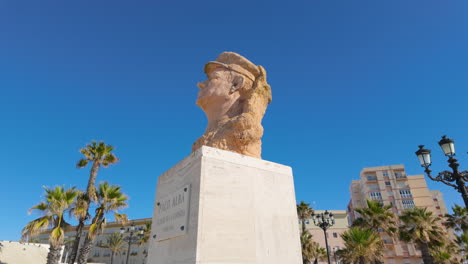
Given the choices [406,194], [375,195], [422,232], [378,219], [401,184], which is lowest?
[422,232]

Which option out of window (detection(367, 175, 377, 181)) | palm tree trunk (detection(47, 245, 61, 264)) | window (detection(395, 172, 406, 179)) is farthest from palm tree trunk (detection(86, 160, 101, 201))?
window (detection(395, 172, 406, 179))

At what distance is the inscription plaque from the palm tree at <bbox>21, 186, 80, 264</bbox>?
11.8 metres

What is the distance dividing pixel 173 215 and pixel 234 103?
2.34 meters

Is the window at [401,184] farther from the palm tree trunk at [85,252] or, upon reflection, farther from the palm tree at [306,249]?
the palm tree trunk at [85,252]

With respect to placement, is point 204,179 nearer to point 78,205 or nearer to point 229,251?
point 229,251

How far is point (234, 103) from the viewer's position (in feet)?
17.0

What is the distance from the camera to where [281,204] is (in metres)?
3.98

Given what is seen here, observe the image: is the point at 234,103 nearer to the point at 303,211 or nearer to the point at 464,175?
the point at 464,175

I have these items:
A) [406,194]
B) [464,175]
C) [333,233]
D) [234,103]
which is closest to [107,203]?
[234,103]

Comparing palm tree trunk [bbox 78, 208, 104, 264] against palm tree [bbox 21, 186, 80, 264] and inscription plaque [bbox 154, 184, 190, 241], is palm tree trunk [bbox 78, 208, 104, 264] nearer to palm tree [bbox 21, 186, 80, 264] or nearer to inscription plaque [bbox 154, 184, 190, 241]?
palm tree [bbox 21, 186, 80, 264]

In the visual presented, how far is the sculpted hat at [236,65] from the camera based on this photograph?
17.6ft

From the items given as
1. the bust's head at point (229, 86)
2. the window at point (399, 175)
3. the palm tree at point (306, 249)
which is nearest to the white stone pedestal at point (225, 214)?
the bust's head at point (229, 86)

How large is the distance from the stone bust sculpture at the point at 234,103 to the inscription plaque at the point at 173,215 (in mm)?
1052

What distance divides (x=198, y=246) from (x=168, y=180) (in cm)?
149
